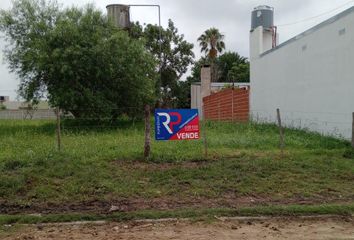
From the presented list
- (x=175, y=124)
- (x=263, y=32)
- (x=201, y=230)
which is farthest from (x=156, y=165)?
(x=263, y=32)

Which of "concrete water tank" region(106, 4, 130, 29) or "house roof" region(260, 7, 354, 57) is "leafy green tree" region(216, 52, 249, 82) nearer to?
"concrete water tank" region(106, 4, 130, 29)

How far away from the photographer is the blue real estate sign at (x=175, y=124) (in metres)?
11.1

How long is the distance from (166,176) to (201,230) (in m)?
3.18

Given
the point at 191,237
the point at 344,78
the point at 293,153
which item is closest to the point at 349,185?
the point at 293,153

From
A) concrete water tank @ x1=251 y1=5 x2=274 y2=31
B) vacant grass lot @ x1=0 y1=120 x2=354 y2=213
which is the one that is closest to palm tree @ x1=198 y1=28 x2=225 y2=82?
concrete water tank @ x1=251 y1=5 x2=274 y2=31

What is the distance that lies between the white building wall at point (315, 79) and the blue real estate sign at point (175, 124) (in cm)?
713

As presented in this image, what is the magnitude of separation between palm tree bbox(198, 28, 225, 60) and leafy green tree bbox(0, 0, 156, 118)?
2954cm

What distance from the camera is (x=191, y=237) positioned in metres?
6.07

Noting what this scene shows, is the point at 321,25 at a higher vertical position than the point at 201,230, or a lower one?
higher

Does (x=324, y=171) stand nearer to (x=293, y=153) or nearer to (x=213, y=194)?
(x=293, y=153)

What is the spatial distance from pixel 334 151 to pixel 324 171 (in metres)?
2.66

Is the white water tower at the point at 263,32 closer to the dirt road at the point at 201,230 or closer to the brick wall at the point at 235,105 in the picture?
the brick wall at the point at 235,105

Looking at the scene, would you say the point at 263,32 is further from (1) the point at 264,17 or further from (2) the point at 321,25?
(2) the point at 321,25

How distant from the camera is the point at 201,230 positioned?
6418 mm
